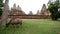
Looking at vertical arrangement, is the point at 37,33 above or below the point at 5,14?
below

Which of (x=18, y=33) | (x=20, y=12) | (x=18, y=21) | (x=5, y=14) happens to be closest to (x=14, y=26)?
(x=18, y=21)

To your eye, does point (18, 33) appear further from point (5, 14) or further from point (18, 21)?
point (5, 14)

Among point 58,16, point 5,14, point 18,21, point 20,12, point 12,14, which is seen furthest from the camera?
point 58,16

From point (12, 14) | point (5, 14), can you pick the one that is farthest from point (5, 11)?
point (12, 14)

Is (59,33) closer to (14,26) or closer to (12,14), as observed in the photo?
(14,26)

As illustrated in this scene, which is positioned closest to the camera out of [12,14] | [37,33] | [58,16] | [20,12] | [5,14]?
[37,33]

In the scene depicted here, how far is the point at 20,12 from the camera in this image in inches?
652

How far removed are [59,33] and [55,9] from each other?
948 cm

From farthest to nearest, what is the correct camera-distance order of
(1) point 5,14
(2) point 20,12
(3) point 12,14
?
(2) point 20,12, (3) point 12,14, (1) point 5,14

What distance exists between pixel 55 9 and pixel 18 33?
9.91m

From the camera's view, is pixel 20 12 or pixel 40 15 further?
pixel 40 15

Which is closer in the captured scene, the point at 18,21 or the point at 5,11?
the point at 18,21

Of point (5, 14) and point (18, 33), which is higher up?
point (5, 14)

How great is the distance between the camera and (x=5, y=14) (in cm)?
1096
